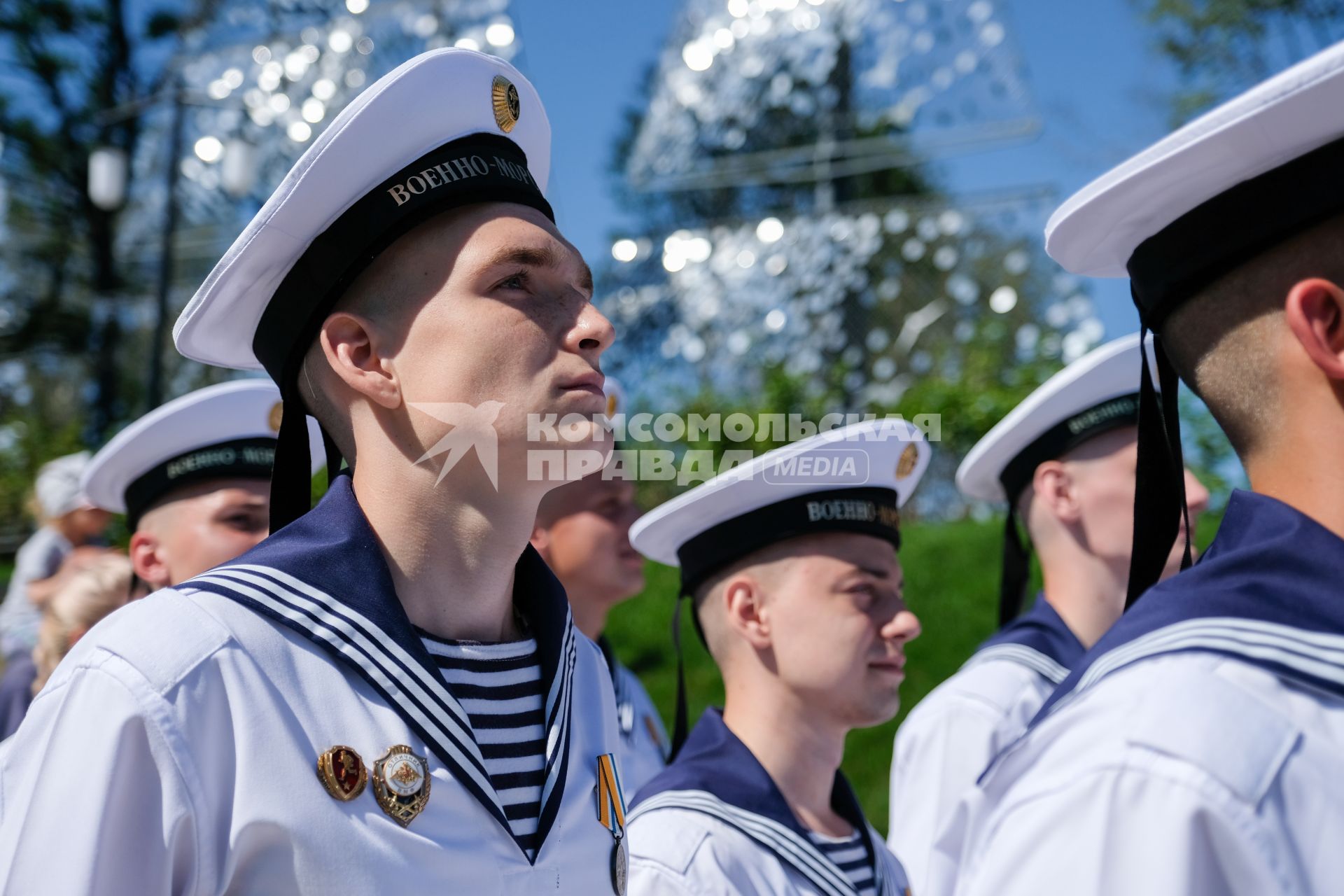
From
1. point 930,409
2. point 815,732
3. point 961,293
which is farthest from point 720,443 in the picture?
point 815,732

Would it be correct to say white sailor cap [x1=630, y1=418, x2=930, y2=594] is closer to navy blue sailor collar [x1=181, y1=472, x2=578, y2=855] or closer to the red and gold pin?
navy blue sailor collar [x1=181, y1=472, x2=578, y2=855]

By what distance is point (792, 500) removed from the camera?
356 centimetres

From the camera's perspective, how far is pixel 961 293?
12.2 meters

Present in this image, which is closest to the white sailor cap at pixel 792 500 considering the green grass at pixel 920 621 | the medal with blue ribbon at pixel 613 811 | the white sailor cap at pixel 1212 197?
the medal with blue ribbon at pixel 613 811

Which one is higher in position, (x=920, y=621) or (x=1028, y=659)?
(x=920, y=621)

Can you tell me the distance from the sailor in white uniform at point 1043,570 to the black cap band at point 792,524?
69 cm

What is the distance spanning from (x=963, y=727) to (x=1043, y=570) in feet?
2.90

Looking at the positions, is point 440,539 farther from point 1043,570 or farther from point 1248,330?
point 1043,570

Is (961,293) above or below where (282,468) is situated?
above

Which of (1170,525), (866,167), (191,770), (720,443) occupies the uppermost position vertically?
(866,167)

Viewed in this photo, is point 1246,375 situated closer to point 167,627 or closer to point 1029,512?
point 167,627

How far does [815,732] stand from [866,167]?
10.6 m

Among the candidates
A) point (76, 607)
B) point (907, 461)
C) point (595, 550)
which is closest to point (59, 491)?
point (76, 607)

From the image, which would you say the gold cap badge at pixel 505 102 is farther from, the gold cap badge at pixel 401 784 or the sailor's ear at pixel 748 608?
the sailor's ear at pixel 748 608
